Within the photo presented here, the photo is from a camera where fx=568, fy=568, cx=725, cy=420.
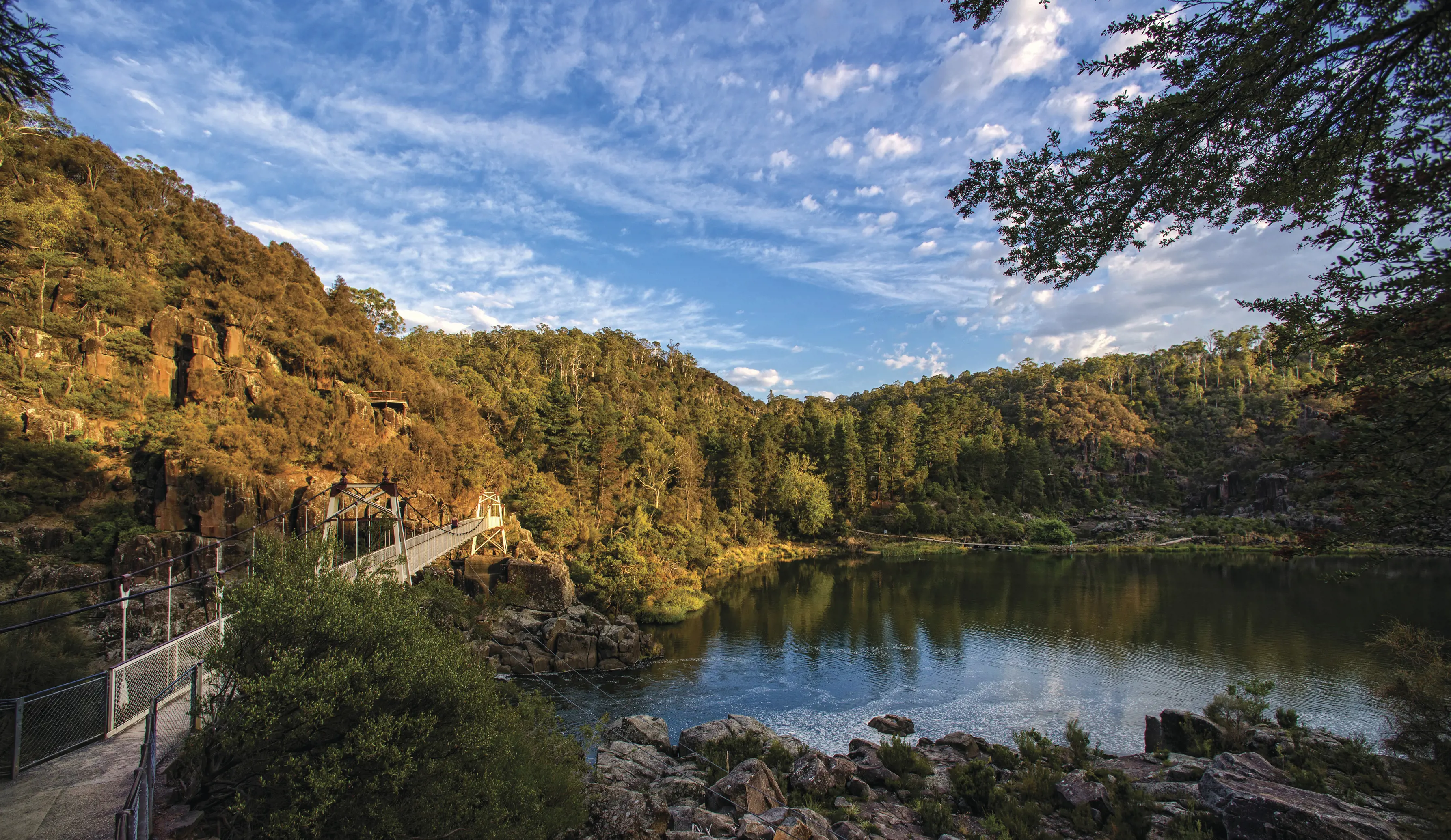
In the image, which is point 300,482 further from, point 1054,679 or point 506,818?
point 1054,679

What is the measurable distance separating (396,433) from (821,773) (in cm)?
2363

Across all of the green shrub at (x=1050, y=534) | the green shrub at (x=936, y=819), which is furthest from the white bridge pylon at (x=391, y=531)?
the green shrub at (x=1050, y=534)

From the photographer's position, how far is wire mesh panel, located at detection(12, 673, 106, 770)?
5.53 metres

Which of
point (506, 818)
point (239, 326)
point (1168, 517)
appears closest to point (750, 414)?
point (1168, 517)

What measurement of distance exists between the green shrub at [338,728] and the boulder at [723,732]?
6524 mm

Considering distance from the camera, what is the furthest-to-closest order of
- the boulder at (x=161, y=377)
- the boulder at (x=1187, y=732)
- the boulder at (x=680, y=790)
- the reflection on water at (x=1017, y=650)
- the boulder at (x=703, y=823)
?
the boulder at (x=161, y=377)
the reflection on water at (x=1017, y=650)
the boulder at (x=1187, y=732)
the boulder at (x=680, y=790)
the boulder at (x=703, y=823)

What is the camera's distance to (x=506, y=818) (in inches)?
264

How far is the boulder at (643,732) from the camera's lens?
42.3 feet

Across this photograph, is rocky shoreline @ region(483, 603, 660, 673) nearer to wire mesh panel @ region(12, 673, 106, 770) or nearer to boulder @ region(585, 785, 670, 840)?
boulder @ region(585, 785, 670, 840)

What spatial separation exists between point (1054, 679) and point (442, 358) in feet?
152

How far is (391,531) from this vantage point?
21547mm

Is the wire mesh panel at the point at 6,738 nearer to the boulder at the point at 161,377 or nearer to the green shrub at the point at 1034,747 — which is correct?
the green shrub at the point at 1034,747

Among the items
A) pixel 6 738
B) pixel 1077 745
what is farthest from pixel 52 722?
pixel 1077 745

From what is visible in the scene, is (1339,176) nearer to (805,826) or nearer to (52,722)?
(805,826)
